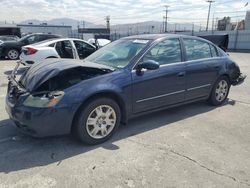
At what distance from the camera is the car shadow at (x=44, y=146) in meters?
3.31

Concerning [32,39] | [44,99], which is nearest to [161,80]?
[44,99]

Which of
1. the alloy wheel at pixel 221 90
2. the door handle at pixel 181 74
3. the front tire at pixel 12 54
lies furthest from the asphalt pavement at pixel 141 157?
the front tire at pixel 12 54

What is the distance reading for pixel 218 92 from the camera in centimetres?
577

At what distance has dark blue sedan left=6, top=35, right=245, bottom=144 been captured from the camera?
11.3 feet

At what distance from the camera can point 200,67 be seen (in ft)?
16.8

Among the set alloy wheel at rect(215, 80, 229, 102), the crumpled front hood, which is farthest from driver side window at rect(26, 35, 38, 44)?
alloy wheel at rect(215, 80, 229, 102)

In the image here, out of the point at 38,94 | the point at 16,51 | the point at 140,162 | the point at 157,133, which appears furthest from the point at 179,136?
the point at 16,51

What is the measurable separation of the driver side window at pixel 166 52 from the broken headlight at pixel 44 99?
1.60m

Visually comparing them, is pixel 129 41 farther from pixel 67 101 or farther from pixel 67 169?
pixel 67 169

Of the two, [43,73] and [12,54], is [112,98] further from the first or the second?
[12,54]

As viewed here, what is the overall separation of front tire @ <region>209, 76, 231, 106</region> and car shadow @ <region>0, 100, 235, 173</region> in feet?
3.77

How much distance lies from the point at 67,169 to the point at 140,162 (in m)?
0.93

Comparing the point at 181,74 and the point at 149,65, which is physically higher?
the point at 149,65

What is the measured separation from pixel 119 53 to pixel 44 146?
203 cm
